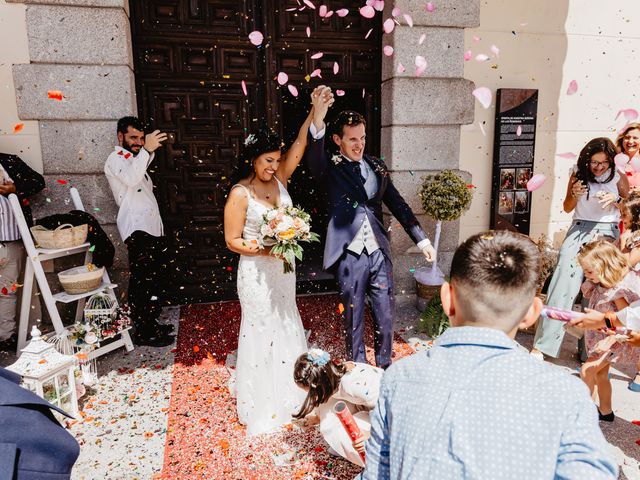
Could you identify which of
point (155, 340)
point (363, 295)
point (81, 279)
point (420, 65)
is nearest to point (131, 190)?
point (81, 279)

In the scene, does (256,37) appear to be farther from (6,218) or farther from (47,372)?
(47,372)

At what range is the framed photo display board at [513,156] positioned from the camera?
5992 mm

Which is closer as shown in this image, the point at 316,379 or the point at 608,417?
the point at 316,379

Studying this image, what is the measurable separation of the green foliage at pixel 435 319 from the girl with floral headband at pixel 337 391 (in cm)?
214

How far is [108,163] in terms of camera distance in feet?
15.6

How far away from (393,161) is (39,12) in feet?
13.8

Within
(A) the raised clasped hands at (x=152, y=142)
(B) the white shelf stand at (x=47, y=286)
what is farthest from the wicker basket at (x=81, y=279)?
(A) the raised clasped hands at (x=152, y=142)

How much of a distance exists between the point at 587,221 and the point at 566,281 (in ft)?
2.10

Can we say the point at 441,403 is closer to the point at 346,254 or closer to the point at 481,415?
the point at 481,415

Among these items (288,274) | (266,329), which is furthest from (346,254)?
(266,329)

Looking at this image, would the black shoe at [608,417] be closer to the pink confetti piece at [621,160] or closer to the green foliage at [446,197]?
the pink confetti piece at [621,160]

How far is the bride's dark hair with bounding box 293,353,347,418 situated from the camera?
119 inches

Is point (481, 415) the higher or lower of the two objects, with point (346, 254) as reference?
higher

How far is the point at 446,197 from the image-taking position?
214 inches
